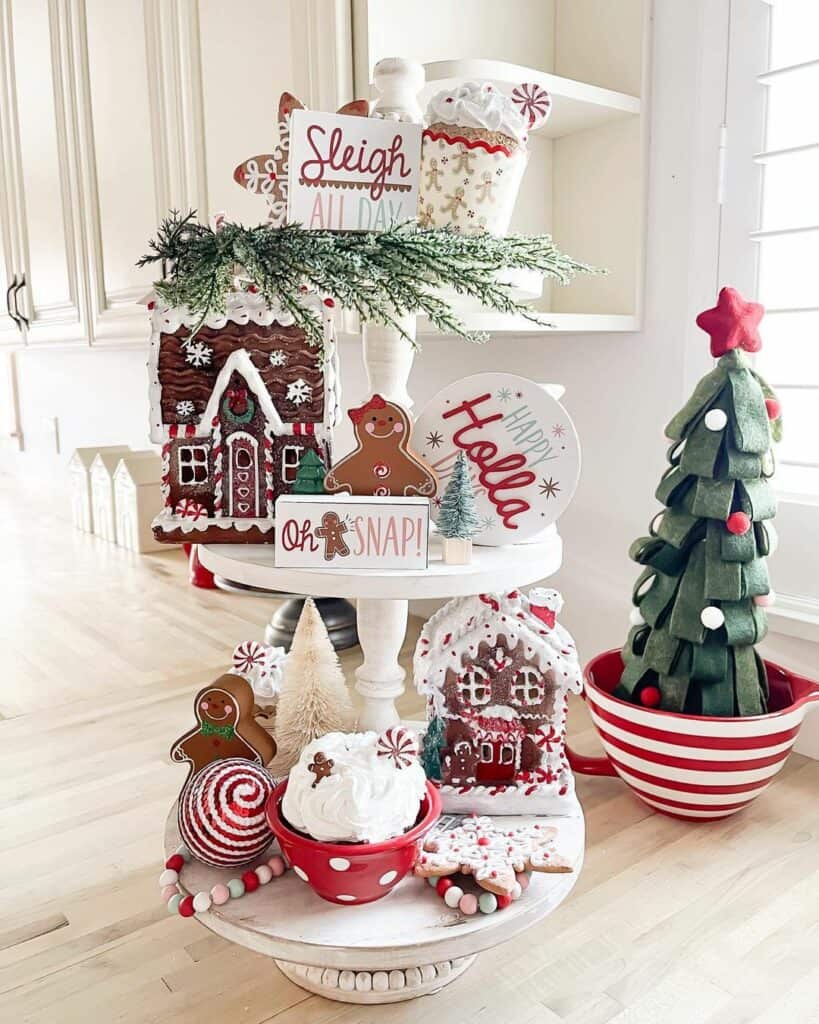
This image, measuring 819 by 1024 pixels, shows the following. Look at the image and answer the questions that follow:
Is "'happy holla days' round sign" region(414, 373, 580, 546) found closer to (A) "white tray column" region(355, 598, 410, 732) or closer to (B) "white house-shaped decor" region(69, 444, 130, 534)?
(A) "white tray column" region(355, 598, 410, 732)

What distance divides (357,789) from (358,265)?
1.37 feet

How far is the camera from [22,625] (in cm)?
178

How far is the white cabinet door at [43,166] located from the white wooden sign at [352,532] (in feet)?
5.47

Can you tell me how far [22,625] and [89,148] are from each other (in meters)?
1.11

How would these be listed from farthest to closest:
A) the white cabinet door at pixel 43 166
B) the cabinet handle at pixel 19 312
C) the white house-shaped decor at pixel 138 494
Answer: the cabinet handle at pixel 19 312 < the white house-shaped decor at pixel 138 494 < the white cabinet door at pixel 43 166

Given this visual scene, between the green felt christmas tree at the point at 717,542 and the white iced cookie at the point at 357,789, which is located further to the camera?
the green felt christmas tree at the point at 717,542

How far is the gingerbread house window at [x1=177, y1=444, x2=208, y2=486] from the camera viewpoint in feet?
2.58

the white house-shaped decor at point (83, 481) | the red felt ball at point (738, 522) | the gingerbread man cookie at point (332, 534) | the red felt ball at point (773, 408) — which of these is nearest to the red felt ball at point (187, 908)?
the gingerbread man cookie at point (332, 534)

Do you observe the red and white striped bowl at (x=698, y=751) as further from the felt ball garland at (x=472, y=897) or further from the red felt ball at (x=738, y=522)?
the felt ball garland at (x=472, y=897)

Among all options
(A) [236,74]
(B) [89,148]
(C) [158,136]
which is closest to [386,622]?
(A) [236,74]

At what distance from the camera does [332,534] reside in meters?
0.70

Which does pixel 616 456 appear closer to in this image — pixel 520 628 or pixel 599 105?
pixel 599 105

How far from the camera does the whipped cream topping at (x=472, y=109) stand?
780 millimetres

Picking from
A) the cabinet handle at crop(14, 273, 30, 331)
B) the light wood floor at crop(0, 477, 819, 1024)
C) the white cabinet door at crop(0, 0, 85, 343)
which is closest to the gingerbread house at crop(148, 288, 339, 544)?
the light wood floor at crop(0, 477, 819, 1024)
